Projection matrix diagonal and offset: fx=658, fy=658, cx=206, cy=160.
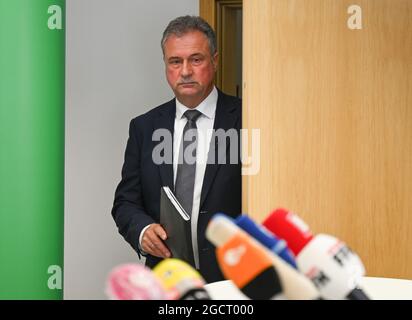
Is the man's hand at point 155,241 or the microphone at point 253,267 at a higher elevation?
the microphone at point 253,267

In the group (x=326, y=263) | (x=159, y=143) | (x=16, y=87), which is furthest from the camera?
(x=159, y=143)

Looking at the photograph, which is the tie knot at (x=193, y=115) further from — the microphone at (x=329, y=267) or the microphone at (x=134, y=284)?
the microphone at (x=134, y=284)

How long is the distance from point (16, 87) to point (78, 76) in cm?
95

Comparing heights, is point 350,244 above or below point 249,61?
below

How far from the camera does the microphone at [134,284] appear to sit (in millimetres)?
593

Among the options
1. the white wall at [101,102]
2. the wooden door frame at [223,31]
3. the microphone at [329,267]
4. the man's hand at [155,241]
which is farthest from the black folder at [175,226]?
the microphone at [329,267]

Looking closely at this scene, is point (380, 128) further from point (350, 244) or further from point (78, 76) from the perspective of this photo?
point (78, 76)

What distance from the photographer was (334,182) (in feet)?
6.66

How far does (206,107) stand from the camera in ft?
7.15

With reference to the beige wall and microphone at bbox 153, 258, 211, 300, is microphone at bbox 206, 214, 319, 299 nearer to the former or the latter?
microphone at bbox 153, 258, 211, 300

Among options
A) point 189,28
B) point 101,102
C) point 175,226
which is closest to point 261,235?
point 175,226

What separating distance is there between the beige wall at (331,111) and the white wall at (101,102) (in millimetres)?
762

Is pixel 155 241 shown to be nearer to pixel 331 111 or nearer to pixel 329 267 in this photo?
pixel 331 111
